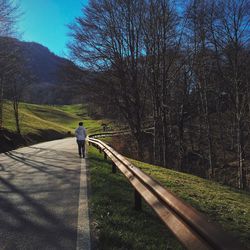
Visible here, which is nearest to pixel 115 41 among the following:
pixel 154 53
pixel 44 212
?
Result: pixel 154 53

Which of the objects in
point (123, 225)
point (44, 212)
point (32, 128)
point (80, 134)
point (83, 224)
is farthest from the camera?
point (32, 128)

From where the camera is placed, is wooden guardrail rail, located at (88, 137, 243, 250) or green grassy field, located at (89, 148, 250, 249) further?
green grassy field, located at (89, 148, 250, 249)

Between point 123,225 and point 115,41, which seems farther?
point 115,41

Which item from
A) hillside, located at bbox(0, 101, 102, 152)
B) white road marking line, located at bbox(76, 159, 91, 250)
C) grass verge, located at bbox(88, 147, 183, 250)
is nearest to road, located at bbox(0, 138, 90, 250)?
white road marking line, located at bbox(76, 159, 91, 250)

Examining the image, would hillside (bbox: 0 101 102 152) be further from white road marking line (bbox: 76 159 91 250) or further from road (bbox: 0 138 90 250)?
white road marking line (bbox: 76 159 91 250)

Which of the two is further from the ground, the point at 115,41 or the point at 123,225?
the point at 115,41

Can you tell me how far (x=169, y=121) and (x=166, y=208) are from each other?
26.8m

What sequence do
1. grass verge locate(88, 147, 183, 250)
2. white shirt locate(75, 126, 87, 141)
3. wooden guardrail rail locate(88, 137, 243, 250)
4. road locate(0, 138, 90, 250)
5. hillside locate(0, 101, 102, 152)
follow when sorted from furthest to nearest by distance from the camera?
hillside locate(0, 101, 102, 152) < white shirt locate(75, 126, 87, 141) < road locate(0, 138, 90, 250) < grass verge locate(88, 147, 183, 250) < wooden guardrail rail locate(88, 137, 243, 250)

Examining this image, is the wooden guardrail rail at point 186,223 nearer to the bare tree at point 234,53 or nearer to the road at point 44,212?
the road at point 44,212

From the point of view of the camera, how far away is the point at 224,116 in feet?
130

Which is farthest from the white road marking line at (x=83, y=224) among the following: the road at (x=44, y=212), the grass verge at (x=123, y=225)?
the grass verge at (x=123, y=225)

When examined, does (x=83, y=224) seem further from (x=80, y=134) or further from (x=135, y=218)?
(x=80, y=134)

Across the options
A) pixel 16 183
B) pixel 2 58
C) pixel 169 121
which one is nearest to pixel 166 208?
pixel 16 183

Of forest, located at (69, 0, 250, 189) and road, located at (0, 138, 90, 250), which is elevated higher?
forest, located at (69, 0, 250, 189)
